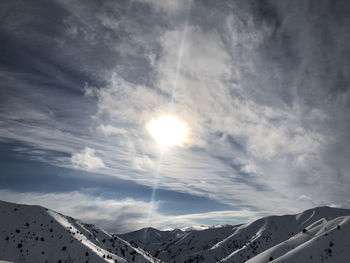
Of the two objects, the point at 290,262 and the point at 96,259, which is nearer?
the point at 290,262

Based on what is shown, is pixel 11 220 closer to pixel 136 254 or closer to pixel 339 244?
pixel 136 254

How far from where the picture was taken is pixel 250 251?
610ft

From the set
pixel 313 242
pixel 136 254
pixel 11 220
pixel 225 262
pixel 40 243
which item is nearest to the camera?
pixel 313 242

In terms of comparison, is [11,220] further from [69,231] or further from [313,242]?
[313,242]

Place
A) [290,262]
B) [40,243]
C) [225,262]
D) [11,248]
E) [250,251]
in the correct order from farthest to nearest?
[250,251] < [225,262] < [40,243] < [11,248] < [290,262]

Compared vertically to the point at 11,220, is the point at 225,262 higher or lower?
lower

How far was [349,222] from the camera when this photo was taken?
4684cm

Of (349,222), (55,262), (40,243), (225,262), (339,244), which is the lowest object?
(225,262)

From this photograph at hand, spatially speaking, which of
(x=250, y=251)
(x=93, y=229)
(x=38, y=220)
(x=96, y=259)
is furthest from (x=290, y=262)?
(x=250, y=251)

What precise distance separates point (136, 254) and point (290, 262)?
89743 mm

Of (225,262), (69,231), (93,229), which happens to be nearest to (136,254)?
(93,229)

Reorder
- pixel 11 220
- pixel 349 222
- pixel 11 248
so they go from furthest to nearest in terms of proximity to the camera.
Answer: pixel 11 220 → pixel 11 248 → pixel 349 222

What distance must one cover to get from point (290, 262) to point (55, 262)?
6125 cm

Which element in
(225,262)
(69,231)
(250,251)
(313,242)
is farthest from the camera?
(250,251)
